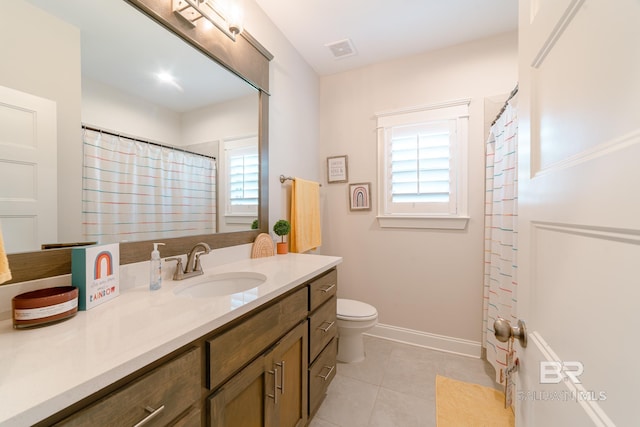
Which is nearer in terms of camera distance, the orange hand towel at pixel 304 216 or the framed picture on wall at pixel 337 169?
the orange hand towel at pixel 304 216

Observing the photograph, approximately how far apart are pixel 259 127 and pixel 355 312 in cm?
155

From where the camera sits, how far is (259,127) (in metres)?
1.72

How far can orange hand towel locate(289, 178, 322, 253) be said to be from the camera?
199 centimetres

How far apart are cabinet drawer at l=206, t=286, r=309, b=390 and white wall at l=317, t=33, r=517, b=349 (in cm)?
136

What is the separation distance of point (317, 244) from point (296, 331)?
1.13 metres

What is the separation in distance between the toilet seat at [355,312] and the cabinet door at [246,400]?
96 cm

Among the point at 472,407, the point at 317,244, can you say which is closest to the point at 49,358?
the point at 317,244

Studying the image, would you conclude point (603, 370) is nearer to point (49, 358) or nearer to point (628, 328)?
point (628, 328)

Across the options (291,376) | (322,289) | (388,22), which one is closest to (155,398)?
(291,376)

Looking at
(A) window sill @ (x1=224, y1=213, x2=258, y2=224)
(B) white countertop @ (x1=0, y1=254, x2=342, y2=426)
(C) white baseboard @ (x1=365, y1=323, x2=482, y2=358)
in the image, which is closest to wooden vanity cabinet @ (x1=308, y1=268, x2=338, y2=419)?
(B) white countertop @ (x1=0, y1=254, x2=342, y2=426)

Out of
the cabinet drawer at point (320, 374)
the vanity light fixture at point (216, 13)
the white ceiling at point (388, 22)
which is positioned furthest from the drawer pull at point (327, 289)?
the white ceiling at point (388, 22)

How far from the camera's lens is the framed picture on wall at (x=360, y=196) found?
7.76 feet

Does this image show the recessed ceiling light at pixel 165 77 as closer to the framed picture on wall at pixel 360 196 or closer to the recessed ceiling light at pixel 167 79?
the recessed ceiling light at pixel 167 79

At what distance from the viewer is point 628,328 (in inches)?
12.3
